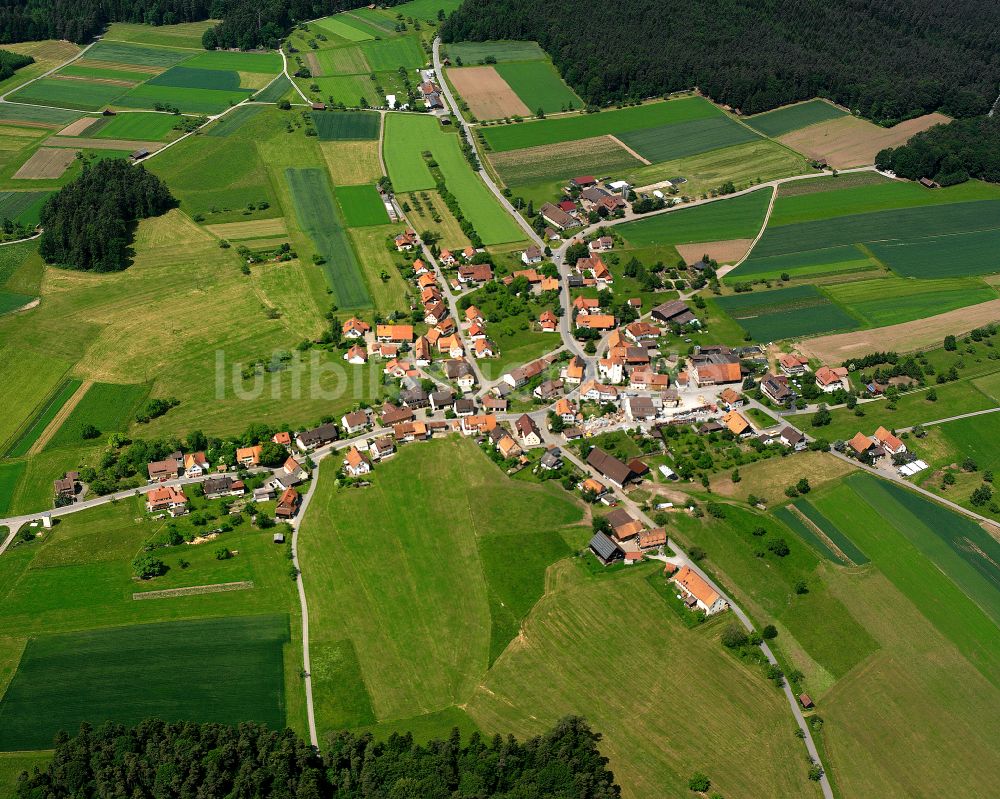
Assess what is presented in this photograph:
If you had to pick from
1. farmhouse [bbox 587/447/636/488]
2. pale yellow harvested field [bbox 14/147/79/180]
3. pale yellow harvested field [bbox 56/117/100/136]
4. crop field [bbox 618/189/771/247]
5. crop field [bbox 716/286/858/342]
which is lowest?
farmhouse [bbox 587/447/636/488]

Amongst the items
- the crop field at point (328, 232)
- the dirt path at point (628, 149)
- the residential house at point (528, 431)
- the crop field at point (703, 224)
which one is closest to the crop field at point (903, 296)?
the crop field at point (703, 224)

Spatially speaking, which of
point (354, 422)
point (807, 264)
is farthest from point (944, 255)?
point (354, 422)

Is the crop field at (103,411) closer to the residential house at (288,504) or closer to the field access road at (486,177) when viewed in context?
the residential house at (288,504)

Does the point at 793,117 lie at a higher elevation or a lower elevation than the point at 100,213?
higher

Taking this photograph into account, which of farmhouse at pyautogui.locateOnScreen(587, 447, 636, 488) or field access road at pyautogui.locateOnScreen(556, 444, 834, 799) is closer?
field access road at pyautogui.locateOnScreen(556, 444, 834, 799)

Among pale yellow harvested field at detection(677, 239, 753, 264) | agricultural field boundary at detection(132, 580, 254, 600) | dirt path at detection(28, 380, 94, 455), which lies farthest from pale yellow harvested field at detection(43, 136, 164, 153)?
agricultural field boundary at detection(132, 580, 254, 600)

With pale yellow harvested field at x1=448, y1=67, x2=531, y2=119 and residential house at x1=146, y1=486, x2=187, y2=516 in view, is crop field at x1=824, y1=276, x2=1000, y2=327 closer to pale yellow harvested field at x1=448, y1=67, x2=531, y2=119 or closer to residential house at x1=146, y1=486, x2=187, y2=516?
pale yellow harvested field at x1=448, y1=67, x2=531, y2=119

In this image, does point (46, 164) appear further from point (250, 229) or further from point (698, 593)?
point (698, 593)
